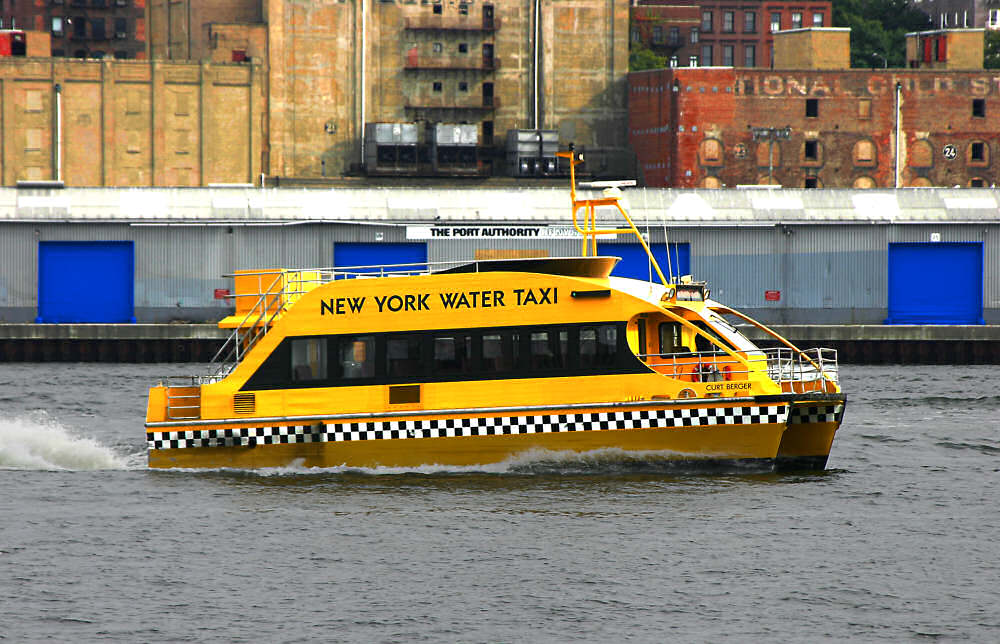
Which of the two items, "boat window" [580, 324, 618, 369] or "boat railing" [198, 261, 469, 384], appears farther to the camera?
"boat railing" [198, 261, 469, 384]

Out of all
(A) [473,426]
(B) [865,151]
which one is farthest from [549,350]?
(B) [865,151]

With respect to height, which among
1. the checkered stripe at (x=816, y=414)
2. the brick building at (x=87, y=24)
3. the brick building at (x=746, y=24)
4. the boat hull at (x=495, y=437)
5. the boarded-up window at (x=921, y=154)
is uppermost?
the brick building at (x=746, y=24)

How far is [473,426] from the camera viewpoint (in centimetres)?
2261

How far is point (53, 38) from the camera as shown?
108 metres

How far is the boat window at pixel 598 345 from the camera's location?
73.6 feet

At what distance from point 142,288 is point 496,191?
12727mm

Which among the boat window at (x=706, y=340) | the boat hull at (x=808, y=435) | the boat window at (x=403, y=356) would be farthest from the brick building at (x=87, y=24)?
the boat hull at (x=808, y=435)

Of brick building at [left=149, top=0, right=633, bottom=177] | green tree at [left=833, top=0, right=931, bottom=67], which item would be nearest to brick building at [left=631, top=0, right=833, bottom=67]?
green tree at [left=833, top=0, right=931, bottom=67]

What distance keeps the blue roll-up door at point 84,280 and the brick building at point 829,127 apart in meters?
43.6

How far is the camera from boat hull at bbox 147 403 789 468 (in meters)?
22.3

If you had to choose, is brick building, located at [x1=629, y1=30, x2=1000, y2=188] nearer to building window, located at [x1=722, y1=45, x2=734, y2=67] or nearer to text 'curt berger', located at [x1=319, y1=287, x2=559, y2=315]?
building window, located at [x1=722, y1=45, x2=734, y2=67]

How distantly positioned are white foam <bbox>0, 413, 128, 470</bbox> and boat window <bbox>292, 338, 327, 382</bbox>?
422 cm

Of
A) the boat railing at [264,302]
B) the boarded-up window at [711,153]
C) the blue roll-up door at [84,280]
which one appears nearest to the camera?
the boat railing at [264,302]

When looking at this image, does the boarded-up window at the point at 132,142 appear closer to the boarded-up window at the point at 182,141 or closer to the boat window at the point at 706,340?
the boarded-up window at the point at 182,141
